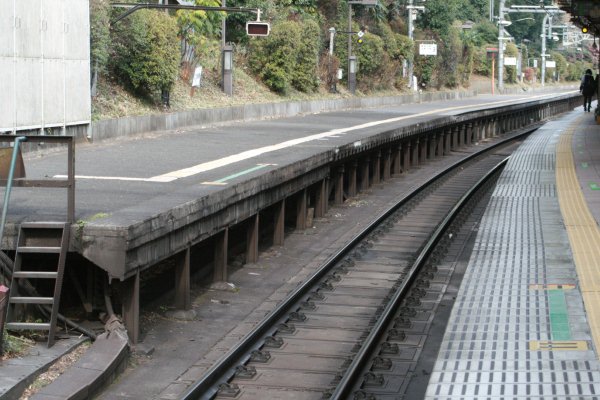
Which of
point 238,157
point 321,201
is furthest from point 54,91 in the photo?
point 321,201

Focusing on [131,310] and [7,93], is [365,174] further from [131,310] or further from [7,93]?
[131,310]

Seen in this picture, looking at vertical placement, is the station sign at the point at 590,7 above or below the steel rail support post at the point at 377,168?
above

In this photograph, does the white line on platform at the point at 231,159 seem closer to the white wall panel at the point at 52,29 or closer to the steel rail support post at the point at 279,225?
the steel rail support post at the point at 279,225

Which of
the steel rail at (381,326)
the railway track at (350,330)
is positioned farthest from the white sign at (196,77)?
the steel rail at (381,326)

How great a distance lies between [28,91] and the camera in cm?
2070

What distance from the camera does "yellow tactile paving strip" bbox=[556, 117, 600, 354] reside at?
1101 cm

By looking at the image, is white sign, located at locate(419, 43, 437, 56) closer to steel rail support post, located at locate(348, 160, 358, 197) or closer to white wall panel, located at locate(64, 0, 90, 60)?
steel rail support post, located at locate(348, 160, 358, 197)

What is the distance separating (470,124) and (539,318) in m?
31.7

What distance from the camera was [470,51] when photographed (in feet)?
308

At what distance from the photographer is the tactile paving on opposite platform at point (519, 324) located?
8648 mm

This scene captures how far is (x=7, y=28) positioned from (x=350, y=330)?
410 inches

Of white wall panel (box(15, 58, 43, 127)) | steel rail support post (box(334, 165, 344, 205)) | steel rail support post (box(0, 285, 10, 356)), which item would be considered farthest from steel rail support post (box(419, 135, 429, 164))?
steel rail support post (box(0, 285, 10, 356))

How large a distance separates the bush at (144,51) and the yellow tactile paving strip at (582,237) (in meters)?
11.8

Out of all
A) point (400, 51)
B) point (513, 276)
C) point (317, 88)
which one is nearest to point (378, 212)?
point (513, 276)
